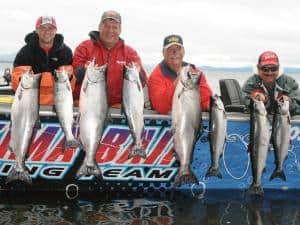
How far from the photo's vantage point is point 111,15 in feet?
18.9

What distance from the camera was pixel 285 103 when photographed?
542cm

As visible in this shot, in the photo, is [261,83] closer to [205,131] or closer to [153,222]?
[205,131]

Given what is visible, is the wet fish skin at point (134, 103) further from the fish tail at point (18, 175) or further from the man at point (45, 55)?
the fish tail at point (18, 175)

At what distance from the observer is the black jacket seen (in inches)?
226

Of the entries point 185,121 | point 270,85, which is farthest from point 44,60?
point 270,85

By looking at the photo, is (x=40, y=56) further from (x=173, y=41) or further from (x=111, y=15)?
(x=173, y=41)

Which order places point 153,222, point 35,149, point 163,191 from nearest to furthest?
1. point 153,222
2. point 35,149
3. point 163,191

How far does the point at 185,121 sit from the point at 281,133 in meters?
1.18

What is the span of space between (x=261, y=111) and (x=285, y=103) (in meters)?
0.29

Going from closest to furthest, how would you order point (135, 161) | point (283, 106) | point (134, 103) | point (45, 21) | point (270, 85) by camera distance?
1. point (134, 103)
2. point (283, 106)
3. point (45, 21)
4. point (135, 161)
5. point (270, 85)

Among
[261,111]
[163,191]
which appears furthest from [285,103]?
[163,191]

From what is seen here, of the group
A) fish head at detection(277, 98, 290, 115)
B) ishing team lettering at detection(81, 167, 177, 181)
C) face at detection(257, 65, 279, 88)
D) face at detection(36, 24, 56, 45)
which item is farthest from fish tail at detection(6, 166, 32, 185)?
face at detection(257, 65, 279, 88)

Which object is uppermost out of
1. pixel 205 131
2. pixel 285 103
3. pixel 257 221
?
pixel 285 103

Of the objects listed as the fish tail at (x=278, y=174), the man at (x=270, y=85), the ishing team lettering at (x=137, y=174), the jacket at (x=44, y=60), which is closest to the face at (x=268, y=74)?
the man at (x=270, y=85)
